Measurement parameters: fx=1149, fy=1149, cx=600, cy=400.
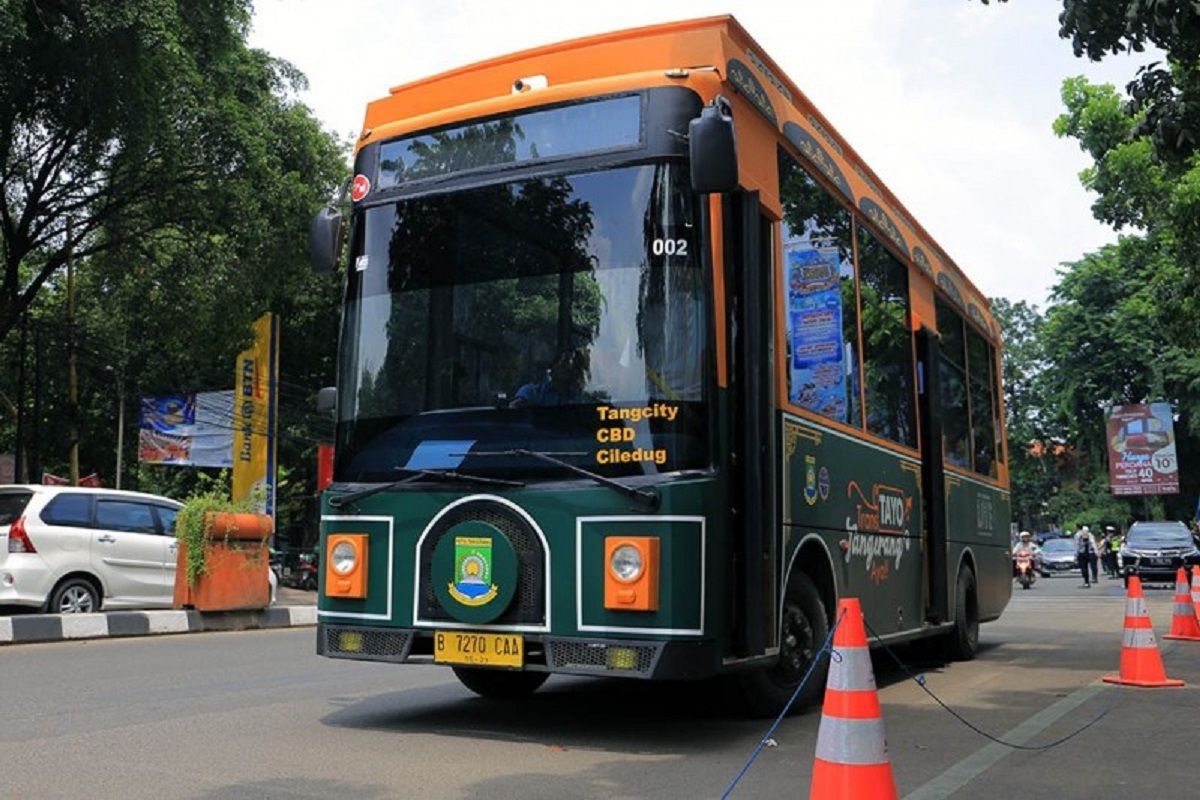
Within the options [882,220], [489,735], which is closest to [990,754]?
[489,735]

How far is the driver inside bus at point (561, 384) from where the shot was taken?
5.75 m

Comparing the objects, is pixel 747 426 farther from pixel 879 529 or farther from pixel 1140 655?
pixel 1140 655

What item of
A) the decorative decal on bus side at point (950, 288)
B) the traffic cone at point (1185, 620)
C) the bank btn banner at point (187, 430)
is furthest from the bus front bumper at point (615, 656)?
the bank btn banner at point (187, 430)

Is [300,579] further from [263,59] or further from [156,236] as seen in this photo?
[263,59]

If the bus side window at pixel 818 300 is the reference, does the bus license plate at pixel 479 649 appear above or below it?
below

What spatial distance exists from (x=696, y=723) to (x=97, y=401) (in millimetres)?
30351

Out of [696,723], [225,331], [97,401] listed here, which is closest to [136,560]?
[225,331]

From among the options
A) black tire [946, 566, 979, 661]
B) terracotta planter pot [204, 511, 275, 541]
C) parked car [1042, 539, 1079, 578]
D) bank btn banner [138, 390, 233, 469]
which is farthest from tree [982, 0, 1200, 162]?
parked car [1042, 539, 1079, 578]

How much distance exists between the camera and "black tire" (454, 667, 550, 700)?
7.42 m

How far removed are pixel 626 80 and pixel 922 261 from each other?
4693mm

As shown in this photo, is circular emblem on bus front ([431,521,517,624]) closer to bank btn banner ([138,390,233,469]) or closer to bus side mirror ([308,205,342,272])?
bus side mirror ([308,205,342,272])

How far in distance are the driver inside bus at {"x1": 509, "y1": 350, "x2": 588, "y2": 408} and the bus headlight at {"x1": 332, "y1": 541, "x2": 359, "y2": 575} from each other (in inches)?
48.1

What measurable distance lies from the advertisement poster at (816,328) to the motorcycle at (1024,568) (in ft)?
81.7

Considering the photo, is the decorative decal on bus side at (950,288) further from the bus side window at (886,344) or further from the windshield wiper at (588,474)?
the windshield wiper at (588,474)
